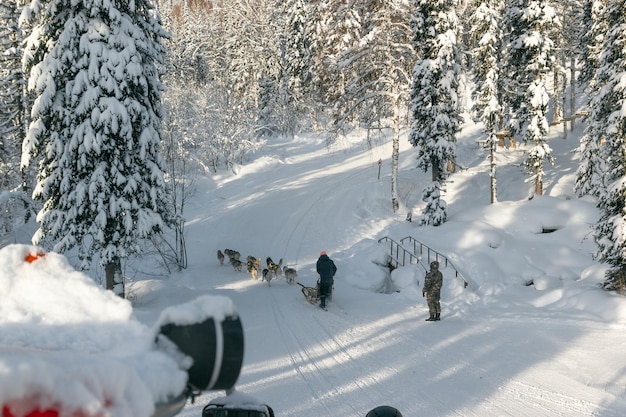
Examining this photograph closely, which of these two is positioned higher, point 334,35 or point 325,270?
point 334,35

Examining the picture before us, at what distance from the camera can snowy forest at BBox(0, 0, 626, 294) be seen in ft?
45.7

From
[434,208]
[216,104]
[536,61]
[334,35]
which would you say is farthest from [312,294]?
[216,104]

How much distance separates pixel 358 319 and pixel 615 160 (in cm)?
1021

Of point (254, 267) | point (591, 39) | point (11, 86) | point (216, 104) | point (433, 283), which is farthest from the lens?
point (216, 104)

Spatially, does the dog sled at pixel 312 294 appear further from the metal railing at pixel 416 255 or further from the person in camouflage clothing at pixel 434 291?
the metal railing at pixel 416 255

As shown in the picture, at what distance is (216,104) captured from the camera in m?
50.5

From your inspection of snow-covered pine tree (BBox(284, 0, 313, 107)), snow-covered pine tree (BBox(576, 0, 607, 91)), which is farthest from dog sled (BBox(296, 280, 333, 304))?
snow-covered pine tree (BBox(284, 0, 313, 107))

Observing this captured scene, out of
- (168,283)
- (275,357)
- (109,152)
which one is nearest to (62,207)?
(109,152)

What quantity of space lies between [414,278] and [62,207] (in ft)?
40.3

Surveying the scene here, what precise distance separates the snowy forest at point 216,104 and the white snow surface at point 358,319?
2.93m

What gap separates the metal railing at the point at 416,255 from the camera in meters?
18.5

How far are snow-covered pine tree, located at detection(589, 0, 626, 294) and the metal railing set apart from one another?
4.63 m

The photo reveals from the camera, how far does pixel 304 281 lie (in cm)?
1920

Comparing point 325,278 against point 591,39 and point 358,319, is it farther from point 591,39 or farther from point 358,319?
point 591,39
